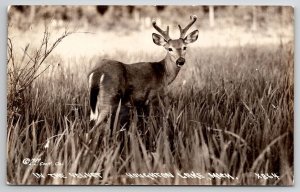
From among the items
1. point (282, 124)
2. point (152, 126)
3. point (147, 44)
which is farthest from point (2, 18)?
point (282, 124)

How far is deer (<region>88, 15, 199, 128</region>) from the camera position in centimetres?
207

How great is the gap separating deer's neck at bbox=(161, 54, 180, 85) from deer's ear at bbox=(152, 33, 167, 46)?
6cm

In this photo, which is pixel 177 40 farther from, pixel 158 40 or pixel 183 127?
pixel 183 127

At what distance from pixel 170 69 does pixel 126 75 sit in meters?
0.18

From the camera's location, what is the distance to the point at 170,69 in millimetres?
2082

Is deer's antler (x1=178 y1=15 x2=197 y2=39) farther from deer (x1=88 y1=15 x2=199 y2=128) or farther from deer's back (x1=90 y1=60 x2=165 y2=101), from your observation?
deer's back (x1=90 y1=60 x2=165 y2=101)

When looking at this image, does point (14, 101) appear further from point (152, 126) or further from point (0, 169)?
point (152, 126)

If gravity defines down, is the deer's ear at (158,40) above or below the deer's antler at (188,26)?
below

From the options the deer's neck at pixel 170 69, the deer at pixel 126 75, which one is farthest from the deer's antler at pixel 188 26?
the deer's neck at pixel 170 69

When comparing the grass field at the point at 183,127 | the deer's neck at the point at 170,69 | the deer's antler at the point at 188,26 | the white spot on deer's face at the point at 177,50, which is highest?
the deer's antler at the point at 188,26

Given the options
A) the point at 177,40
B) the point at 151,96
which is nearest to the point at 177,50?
the point at 177,40

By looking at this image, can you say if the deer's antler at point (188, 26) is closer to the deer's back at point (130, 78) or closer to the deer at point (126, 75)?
the deer at point (126, 75)

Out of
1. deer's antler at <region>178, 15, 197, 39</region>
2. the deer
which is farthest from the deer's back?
deer's antler at <region>178, 15, 197, 39</region>

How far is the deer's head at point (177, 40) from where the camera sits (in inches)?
81.6
